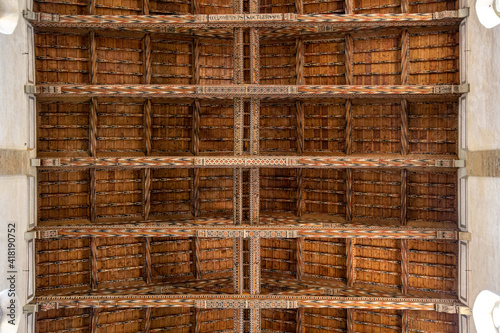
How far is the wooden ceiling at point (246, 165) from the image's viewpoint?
1187 centimetres

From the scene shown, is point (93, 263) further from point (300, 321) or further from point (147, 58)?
point (300, 321)

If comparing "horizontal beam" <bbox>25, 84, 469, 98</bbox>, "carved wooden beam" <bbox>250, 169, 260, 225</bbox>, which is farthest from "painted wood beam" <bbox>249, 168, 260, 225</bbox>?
"horizontal beam" <bbox>25, 84, 469, 98</bbox>

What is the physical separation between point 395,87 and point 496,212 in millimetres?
4580

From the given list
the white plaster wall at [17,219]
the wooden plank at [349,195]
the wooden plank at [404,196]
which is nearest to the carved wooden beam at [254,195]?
the wooden plank at [349,195]

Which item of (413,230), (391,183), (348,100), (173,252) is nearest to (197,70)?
(348,100)

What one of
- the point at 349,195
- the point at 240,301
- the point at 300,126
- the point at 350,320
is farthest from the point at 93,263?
the point at 349,195

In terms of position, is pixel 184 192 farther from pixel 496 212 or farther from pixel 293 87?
pixel 496 212

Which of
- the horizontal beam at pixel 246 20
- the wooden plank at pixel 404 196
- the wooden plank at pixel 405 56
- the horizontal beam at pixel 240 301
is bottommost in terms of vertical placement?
the horizontal beam at pixel 240 301

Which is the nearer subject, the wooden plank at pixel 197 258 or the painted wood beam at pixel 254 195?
the painted wood beam at pixel 254 195

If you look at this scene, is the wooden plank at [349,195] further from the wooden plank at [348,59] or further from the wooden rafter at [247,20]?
the wooden rafter at [247,20]

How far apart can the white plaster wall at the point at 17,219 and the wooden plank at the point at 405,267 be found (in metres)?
12.1

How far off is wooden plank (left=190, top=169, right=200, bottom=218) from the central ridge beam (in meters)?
1.69

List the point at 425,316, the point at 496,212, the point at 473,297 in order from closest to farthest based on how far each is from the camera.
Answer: the point at 496,212 → the point at 473,297 → the point at 425,316

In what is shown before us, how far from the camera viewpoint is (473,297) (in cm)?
1105
